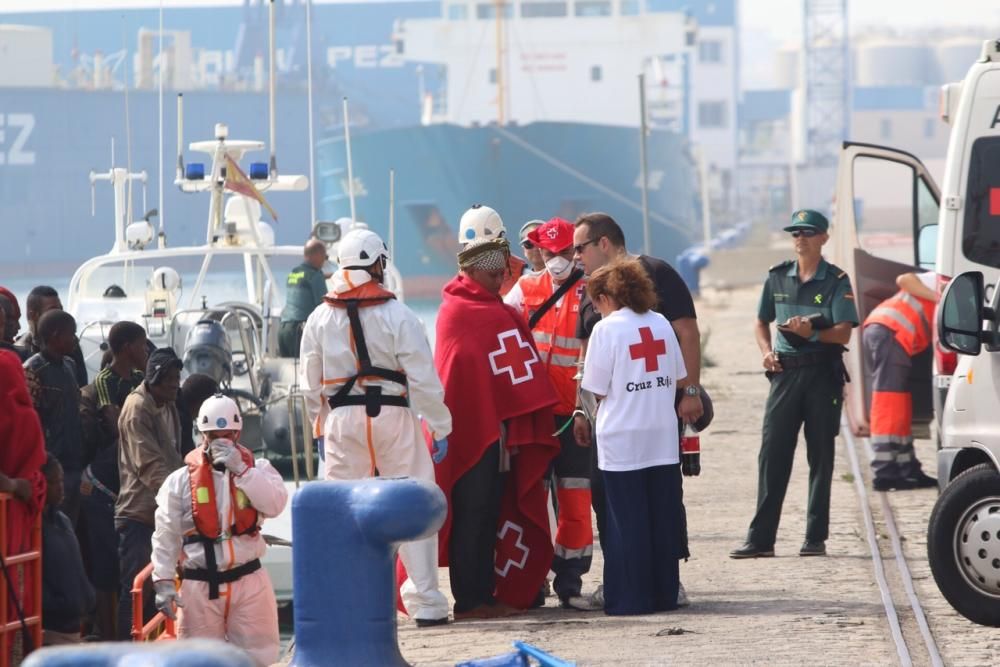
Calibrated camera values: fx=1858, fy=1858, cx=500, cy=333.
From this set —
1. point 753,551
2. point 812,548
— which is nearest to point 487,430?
point 753,551

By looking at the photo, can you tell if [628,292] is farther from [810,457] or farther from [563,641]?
[810,457]

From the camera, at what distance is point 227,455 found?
24.0ft

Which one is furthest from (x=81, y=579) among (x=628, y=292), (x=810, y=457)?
(x=810, y=457)

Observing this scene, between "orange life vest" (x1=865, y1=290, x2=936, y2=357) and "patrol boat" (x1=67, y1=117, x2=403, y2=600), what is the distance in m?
4.09

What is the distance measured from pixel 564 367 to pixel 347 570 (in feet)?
7.94

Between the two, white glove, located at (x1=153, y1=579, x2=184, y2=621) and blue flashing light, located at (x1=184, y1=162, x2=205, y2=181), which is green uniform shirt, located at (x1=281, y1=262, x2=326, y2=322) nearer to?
blue flashing light, located at (x1=184, y1=162, x2=205, y2=181)

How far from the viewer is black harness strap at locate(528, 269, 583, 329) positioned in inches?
331

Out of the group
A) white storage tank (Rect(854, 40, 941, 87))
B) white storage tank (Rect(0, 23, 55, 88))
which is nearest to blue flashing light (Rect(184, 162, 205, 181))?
white storage tank (Rect(0, 23, 55, 88))

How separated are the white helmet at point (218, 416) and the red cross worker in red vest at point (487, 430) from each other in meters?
1.05

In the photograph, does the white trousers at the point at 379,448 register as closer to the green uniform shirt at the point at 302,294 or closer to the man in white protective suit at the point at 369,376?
the man in white protective suit at the point at 369,376

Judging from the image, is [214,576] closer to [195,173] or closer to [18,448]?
[18,448]

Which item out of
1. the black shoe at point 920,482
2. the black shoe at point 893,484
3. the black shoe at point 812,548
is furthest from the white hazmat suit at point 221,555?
the black shoe at point 920,482

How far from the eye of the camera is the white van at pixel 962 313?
762 centimetres

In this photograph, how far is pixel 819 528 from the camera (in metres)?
9.78
